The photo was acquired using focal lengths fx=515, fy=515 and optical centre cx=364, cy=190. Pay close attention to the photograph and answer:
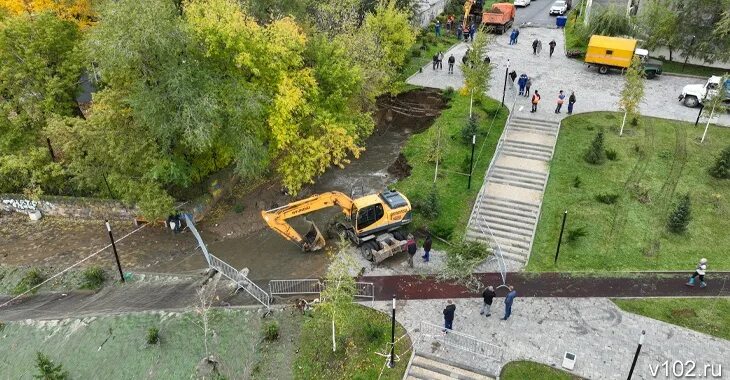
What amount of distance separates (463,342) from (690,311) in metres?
8.74

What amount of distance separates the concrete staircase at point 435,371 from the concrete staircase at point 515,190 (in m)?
6.20

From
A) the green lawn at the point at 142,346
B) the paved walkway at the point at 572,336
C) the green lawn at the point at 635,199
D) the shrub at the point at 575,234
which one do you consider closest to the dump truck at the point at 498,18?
the green lawn at the point at 635,199

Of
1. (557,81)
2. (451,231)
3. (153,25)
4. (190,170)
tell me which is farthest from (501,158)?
(153,25)

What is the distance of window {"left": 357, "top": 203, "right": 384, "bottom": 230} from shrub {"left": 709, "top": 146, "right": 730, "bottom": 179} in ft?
58.8

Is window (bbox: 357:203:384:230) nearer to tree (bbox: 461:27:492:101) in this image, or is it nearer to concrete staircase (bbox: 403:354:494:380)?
concrete staircase (bbox: 403:354:494:380)

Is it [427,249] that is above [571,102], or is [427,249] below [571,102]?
below

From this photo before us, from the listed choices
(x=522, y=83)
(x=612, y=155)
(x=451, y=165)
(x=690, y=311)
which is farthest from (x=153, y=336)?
(x=522, y=83)

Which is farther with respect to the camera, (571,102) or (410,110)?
(410,110)

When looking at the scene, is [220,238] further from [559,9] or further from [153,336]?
[559,9]

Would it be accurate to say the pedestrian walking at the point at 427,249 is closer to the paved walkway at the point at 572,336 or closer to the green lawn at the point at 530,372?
the paved walkway at the point at 572,336

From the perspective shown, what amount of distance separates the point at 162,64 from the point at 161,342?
11.6 meters

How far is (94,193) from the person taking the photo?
26.8 meters

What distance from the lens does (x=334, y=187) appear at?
28.1 metres

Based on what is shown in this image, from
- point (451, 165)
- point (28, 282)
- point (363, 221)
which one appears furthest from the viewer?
point (451, 165)
